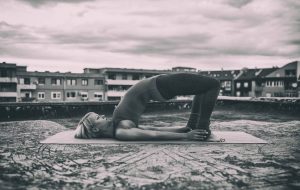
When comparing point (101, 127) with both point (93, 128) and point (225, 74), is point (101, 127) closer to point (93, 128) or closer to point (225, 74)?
point (93, 128)

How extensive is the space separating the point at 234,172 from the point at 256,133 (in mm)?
3015

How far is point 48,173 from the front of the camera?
2717 millimetres

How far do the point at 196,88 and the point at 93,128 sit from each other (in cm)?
180

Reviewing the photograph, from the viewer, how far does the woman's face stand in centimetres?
482

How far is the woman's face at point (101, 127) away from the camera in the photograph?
4.82 metres

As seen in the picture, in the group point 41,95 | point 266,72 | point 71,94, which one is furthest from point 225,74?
point 41,95

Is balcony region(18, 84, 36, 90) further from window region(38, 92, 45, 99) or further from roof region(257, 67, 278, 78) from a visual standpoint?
roof region(257, 67, 278, 78)

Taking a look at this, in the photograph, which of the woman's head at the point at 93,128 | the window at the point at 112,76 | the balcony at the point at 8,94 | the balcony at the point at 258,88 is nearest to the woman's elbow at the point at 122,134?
the woman's head at the point at 93,128

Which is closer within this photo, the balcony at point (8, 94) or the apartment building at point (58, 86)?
the balcony at point (8, 94)

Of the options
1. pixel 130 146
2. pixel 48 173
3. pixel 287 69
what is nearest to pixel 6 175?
pixel 48 173

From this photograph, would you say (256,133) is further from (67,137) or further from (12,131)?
(12,131)

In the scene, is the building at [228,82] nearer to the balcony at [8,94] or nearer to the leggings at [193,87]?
the balcony at [8,94]

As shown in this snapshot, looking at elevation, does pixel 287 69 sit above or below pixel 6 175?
above

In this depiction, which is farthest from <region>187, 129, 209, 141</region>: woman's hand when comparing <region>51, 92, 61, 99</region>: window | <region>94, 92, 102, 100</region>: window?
<region>94, 92, 102, 100</region>: window
